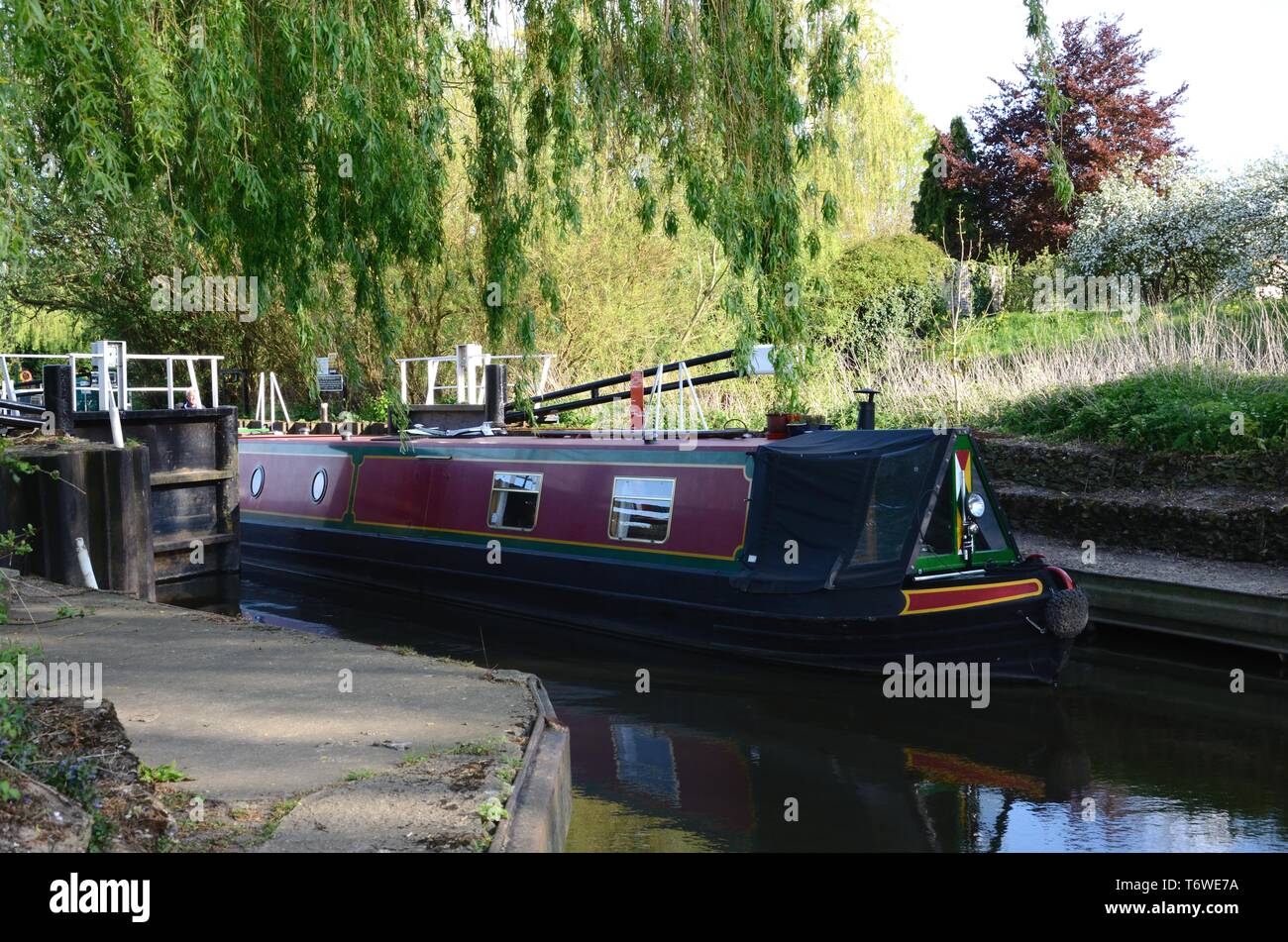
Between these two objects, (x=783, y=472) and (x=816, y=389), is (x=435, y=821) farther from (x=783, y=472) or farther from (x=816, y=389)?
(x=816, y=389)

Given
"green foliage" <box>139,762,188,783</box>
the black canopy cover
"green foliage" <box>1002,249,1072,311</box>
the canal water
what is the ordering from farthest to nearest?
"green foliage" <box>1002,249,1072,311</box> → the black canopy cover → the canal water → "green foliage" <box>139,762,188,783</box>

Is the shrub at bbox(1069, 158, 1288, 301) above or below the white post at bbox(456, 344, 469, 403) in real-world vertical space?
→ above

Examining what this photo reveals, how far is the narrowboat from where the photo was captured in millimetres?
8367

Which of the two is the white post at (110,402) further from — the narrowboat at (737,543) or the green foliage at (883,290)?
the green foliage at (883,290)

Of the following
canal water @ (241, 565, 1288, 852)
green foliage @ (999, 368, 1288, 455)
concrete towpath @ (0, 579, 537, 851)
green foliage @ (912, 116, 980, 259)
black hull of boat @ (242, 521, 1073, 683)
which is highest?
green foliage @ (912, 116, 980, 259)

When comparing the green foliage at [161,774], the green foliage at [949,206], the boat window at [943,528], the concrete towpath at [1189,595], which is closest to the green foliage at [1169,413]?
the concrete towpath at [1189,595]

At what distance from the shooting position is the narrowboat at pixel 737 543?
837cm

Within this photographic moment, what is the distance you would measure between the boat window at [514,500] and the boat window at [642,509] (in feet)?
3.54

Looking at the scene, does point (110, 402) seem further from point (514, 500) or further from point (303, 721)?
point (303, 721)

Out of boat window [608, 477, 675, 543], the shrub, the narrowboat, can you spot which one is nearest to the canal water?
the narrowboat

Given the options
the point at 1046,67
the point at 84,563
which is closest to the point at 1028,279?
the point at 1046,67

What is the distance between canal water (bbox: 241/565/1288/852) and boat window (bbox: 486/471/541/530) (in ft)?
4.57

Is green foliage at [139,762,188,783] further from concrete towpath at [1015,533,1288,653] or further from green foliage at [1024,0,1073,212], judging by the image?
concrete towpath at [1015,533,1288,653]

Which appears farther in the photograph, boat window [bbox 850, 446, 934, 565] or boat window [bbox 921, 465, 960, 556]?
boat window [bbox 921, 465, 960, 556]
